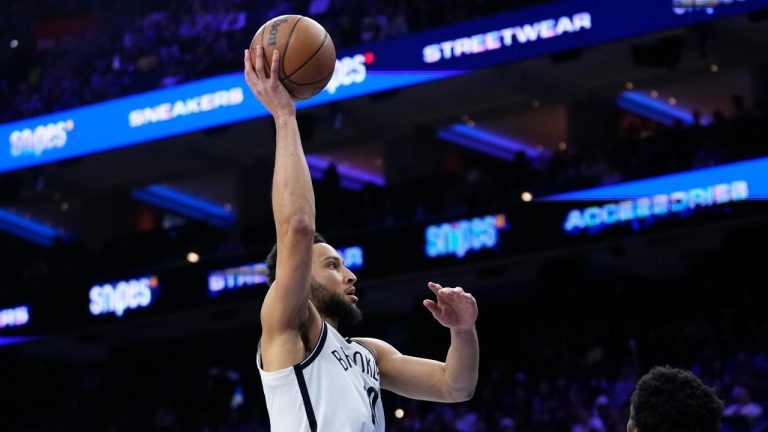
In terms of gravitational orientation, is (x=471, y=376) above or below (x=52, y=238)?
below

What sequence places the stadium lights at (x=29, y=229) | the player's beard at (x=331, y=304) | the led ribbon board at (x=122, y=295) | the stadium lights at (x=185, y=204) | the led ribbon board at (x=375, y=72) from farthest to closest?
the stadium lights at (x=29, y=229)
the stadium lights at (x=185, y=204)
the led ribbon board at (x=122, y=295)
the led ribbon board at (x=375, y=72)
the player's beard at (x=331, y=304)

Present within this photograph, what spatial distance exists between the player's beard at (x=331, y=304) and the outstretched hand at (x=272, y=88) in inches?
26.1

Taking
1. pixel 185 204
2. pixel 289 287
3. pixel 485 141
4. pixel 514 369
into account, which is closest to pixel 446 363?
pixel 289 287

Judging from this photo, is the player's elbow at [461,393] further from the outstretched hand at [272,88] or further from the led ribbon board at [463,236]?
the led ribbon board at [463,236]

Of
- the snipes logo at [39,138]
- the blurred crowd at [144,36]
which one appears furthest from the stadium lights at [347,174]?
the snipes logo at [39,138]

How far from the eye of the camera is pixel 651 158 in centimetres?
1586

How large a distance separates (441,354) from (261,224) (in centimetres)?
427

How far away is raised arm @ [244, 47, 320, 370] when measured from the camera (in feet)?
12.0

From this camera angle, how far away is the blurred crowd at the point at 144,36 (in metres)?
18.0

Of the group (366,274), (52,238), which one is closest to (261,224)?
(366,274)

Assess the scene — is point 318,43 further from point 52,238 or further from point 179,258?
point 52,238

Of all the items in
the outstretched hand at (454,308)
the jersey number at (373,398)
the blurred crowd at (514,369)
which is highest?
the outstretched hand at (454,308)

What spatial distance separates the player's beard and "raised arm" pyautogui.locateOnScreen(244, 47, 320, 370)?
0.28m

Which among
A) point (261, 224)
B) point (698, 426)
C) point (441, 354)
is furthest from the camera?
point (261, 224)
